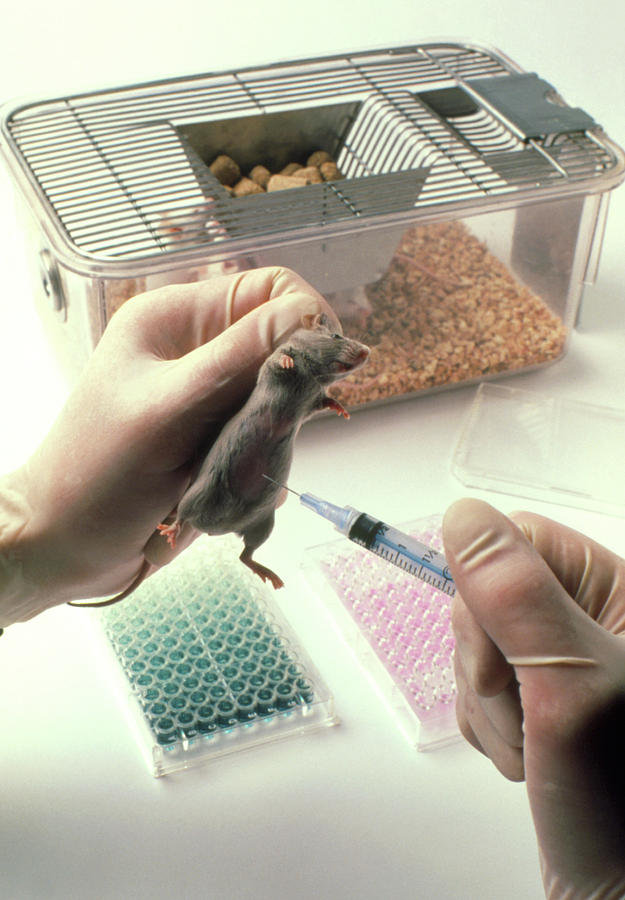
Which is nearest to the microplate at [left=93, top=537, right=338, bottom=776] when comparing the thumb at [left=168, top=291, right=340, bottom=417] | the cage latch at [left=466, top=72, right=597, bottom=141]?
the thumb at [left=168, top=291, right=340, bottom=417]

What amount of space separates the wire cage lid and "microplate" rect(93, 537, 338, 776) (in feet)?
1.24

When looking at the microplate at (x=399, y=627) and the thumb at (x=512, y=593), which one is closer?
the thumb at (x=512, y=593)

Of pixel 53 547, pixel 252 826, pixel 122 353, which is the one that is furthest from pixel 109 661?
pixel 122 353

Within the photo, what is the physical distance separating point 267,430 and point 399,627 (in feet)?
1.78

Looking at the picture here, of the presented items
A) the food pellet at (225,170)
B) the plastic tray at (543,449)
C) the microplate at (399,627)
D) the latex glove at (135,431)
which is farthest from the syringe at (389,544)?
the food pellet at (225,170)

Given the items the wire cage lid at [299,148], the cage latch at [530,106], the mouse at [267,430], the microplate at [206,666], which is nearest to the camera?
the mouse at [267,430]

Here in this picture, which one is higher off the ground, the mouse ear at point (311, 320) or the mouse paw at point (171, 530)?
the mouse ear at point (311, 320)

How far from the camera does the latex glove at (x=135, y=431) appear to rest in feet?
2.08

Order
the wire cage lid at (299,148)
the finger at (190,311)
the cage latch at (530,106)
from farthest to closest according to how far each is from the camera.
A: the cage latch at (530,106) < the wire cage lid at (299,148) < the finger at (190,311)

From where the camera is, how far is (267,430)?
0.60 metres

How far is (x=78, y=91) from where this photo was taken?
1.46 meters

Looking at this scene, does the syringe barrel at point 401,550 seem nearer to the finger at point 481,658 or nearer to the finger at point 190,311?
the finger at point 481,658

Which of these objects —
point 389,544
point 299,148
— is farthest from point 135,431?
point 299,148

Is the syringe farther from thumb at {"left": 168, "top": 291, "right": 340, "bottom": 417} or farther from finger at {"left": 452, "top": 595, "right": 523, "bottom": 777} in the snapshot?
thumb at {"left": 168, "top": 291, "right": 340, "bottom": 417}
